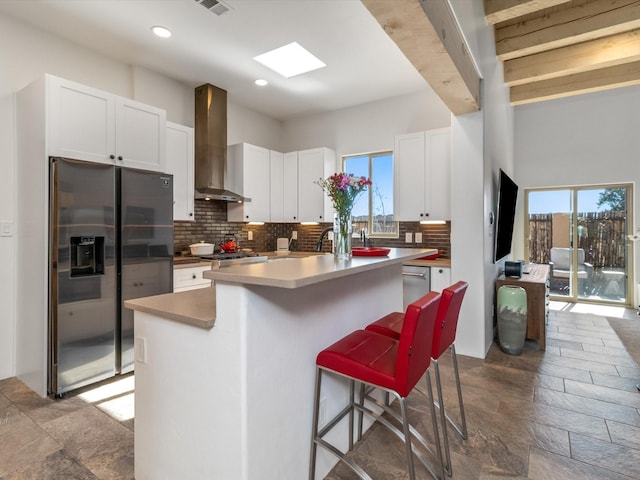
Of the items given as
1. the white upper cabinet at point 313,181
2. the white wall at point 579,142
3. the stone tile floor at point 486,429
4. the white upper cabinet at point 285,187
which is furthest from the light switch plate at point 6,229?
the white wall at point 579,142

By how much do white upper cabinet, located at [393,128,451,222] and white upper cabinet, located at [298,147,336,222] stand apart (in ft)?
3.60

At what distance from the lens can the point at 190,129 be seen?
4.06 meters

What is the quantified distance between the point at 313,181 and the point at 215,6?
2.61 m

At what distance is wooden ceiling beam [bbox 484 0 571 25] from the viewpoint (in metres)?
2.85

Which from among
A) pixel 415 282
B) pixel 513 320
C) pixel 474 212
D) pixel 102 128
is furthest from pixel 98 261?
pixel 513 320

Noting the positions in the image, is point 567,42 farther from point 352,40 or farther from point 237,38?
point 237,38

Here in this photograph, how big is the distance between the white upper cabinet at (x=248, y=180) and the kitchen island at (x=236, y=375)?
9.82ft

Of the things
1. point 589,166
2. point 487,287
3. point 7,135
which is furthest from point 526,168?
point 7,135

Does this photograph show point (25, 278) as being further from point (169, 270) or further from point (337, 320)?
point (337, 320)

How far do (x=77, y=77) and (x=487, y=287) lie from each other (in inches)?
179

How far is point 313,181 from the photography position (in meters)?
5.05

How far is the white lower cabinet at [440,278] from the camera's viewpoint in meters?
3.64

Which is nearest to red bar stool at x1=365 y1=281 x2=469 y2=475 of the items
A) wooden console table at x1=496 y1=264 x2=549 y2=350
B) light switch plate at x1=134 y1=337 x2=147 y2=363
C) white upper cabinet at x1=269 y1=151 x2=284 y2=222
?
light switch plate at x1=134 y1=337 x2=147 y2=363

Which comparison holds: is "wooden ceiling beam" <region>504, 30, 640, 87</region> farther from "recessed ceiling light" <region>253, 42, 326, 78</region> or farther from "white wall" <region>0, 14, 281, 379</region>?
"white wall" <region>0, 14, 281, 379</region>
